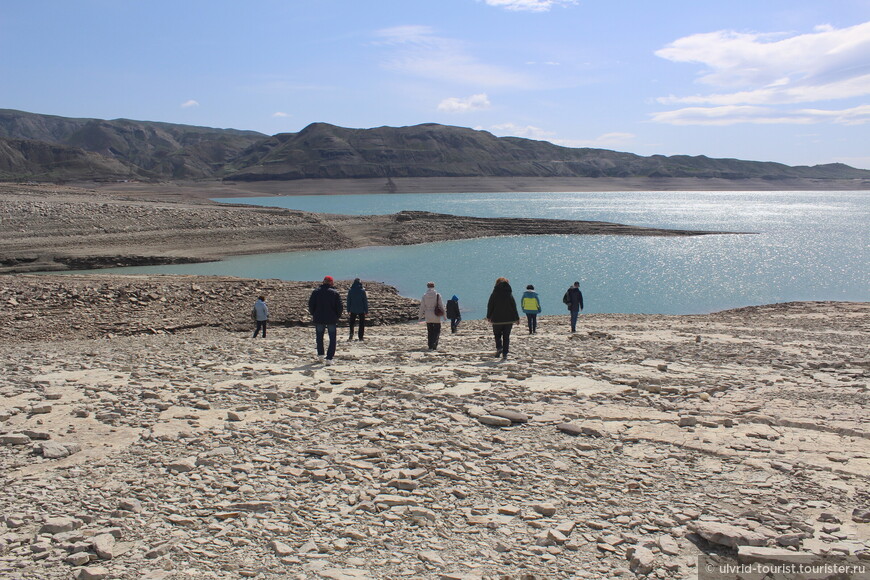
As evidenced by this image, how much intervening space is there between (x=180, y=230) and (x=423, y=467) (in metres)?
42.9

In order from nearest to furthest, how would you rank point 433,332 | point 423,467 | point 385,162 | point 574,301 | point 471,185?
point 423,467 < point 433,332 < point 574,301 < point 471,185 < point 385,162

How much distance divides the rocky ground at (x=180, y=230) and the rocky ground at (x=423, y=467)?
1156 inches

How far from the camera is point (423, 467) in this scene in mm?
5953

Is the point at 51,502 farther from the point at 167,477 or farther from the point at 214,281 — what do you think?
the point at 214,281

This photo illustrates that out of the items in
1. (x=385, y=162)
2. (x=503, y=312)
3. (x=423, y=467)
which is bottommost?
(x=423, y=467)

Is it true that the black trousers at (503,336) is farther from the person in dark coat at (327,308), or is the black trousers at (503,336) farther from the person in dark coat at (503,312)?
the person in dark coat at (327,308)

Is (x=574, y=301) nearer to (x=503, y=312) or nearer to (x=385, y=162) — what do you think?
(x=503, y=312)

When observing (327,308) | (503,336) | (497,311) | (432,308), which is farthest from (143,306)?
(503,336)

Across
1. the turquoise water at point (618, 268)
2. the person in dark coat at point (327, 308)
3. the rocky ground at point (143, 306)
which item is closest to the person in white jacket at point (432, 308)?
the person in dark coat at point (327, 308)

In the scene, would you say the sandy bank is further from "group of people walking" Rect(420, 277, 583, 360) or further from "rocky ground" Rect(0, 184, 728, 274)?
"group of people walking" Rect(420, 277, 583, 360)

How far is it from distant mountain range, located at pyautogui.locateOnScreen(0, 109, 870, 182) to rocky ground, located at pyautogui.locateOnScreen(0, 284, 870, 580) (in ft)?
428

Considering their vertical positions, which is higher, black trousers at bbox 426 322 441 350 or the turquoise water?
black trousers at bbox 426 322 441 350

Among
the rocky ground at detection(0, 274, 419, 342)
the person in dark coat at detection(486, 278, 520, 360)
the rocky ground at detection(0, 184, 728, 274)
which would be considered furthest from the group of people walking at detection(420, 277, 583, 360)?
the rocky ground at detection(0, 184, 728, 274)

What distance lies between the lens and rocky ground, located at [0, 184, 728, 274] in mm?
37312
